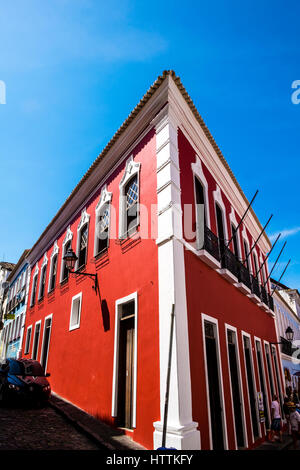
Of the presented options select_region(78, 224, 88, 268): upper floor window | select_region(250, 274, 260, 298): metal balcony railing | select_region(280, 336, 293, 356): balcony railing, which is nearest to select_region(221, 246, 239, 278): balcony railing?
select_region(250, 274, 260, 298): metal balcony railing

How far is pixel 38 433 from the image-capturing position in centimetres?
601

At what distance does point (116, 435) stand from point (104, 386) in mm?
1204

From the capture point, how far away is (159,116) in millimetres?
7535

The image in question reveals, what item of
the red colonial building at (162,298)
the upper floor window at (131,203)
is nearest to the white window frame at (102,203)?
the red colonial building at (162,298)

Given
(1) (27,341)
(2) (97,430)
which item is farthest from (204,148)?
(1) (27,341)

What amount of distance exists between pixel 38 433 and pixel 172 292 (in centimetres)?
367

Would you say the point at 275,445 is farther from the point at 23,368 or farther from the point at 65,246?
the point at 65,246

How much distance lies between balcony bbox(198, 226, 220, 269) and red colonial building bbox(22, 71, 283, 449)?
0.11 ft

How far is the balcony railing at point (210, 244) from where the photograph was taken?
24.5 feet

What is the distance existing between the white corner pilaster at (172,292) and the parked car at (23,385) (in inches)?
182

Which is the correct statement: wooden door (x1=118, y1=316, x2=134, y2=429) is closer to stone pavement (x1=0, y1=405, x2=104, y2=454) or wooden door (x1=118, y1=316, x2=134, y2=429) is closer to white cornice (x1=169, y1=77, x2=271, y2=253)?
stone pavement (x1=0, y1=405, x2=104, y2=454)

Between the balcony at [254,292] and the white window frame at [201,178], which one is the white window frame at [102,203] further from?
the balcony at [254,292]
